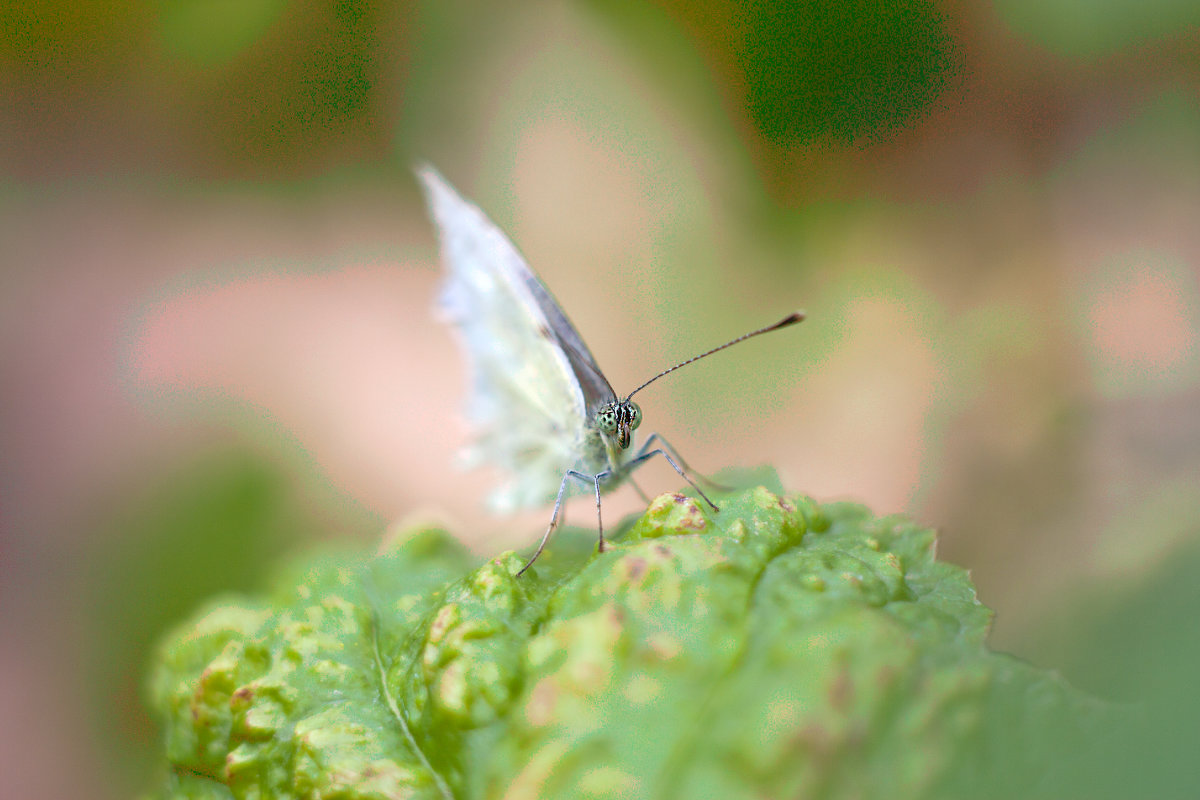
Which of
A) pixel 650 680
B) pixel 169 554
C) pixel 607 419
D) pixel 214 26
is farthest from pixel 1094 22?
pixel 169 554

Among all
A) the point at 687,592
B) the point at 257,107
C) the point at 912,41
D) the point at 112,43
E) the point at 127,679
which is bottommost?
the point at 127,679

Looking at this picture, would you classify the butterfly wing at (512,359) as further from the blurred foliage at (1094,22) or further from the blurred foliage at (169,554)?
the blurred foliage at (1094,22)

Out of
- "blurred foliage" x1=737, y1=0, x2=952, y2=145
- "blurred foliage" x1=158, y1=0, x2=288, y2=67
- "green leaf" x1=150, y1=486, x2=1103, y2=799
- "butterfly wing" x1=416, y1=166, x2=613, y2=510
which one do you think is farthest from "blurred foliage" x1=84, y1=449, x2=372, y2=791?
"blurred foliage" x1=737, y1=0, x2=952, y2=145

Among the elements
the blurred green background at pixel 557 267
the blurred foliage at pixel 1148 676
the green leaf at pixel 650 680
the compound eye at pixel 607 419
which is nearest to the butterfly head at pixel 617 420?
the compound eye at pixel 607 419

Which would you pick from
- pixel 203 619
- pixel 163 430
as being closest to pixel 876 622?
pixel 203 619

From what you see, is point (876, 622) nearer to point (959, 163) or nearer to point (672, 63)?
point (959, 163)

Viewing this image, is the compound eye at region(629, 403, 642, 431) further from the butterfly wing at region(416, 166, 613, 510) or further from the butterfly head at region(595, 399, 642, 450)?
the butterfly wing at region(416, 166, 613, 510)

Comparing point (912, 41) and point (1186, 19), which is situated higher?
point (912, 41)
